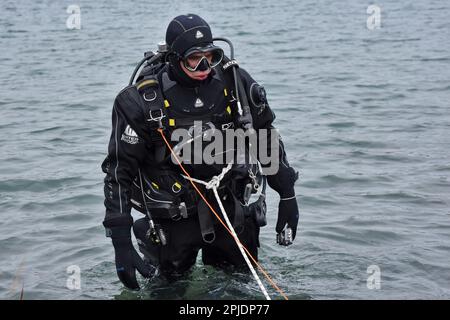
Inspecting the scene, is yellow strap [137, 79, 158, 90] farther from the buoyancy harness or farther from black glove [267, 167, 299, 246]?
black glove [267, 167, 299, 246]

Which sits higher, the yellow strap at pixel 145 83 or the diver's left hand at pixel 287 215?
the yellow strap at pixel 145 83

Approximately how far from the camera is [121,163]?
517 centimetres

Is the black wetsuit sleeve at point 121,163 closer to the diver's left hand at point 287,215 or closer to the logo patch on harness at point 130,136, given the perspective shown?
the logo patch on harness at point 130,136

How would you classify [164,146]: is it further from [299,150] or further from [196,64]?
[299,150]

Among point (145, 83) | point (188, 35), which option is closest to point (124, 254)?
point (145, 83)

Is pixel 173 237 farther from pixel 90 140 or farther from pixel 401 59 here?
pixel 401 59

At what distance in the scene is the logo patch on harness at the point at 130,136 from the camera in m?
5.12

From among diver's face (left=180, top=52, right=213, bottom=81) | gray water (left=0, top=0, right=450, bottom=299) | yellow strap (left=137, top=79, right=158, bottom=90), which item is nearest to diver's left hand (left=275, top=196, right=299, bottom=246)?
gray water (left=0, top=0, right=450, bottom=299)

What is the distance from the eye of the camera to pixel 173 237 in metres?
5.48

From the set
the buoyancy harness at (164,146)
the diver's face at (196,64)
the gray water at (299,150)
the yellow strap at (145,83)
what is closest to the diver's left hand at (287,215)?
the buoyancy harness at (164,146)

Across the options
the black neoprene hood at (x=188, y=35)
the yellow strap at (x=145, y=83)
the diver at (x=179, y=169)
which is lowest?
the diver at (x=179, y=169)

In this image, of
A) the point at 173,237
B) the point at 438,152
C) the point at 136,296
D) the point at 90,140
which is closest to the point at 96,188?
the point at 90,140

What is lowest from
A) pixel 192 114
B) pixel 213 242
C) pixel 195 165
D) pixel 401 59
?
pixel 401 59

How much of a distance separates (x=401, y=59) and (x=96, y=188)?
936cm
